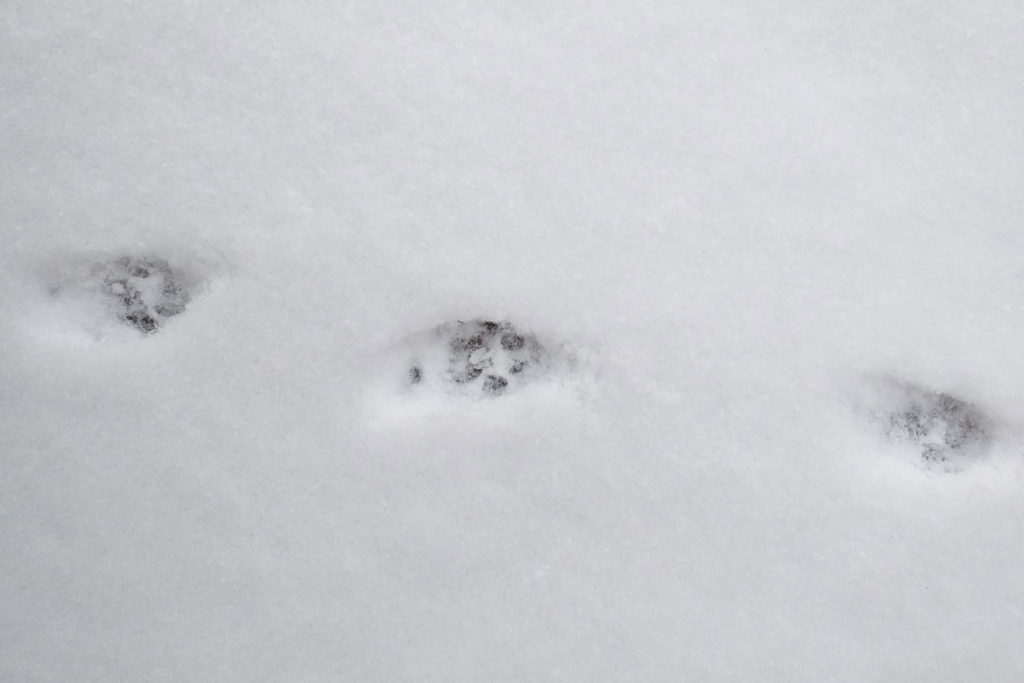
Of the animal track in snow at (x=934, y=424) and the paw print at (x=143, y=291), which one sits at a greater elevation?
the paw print at (x=143, y=291)

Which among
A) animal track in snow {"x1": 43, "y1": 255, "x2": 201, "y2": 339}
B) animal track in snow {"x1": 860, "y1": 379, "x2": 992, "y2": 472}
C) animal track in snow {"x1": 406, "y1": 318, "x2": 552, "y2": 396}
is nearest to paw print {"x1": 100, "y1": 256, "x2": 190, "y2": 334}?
animal track in snow {"x1": 43, "y1": 255, "x2": 201, "y2": 339}

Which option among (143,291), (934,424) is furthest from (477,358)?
(934,424)

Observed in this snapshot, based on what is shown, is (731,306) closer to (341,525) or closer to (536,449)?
(536,449)

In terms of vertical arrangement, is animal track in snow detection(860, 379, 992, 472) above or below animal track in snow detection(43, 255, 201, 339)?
below

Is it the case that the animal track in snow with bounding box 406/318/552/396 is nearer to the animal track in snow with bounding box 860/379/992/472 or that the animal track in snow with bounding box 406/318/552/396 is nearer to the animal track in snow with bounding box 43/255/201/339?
the animal track in snow with bounding box 43/255/201/339

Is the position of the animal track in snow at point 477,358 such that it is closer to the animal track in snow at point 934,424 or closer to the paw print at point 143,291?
the paw print at point 143,291

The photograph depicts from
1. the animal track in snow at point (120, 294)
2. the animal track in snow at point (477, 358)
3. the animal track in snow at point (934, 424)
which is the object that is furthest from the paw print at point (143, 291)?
the animal track in snow at point (934, 424)

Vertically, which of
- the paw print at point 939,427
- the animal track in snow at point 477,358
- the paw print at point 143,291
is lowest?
the paw print at point 939,427

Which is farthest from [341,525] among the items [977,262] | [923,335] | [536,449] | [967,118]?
[967,118]

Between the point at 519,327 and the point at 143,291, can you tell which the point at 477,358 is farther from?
the point at 143,291
